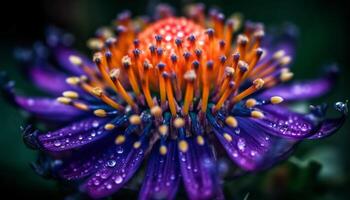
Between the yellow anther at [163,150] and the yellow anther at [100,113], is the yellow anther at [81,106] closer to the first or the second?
the yellow anther at [100,113]

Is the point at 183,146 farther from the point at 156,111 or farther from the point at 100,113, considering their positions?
the point at 100,113

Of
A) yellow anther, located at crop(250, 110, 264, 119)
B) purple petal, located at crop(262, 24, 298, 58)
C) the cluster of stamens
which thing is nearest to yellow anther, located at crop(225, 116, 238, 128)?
the cluster of stamens

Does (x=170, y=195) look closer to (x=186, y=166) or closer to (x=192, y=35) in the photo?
(x=186, y=166)

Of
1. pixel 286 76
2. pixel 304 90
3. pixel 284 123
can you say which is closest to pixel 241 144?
pixel 284 123

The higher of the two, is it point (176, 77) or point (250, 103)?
point (176, 77)

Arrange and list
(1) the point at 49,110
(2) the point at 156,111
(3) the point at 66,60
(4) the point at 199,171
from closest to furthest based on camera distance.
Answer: (4) the point at 199,171 → (2) the point at 156,111 → (1) the point at 49,110 → (3) the point at 66,60

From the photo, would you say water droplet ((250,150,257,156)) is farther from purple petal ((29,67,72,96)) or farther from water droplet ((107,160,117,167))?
purple petal ((29,67,72,96))

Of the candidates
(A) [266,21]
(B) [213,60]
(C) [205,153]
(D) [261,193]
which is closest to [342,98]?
(A) [266,21]
